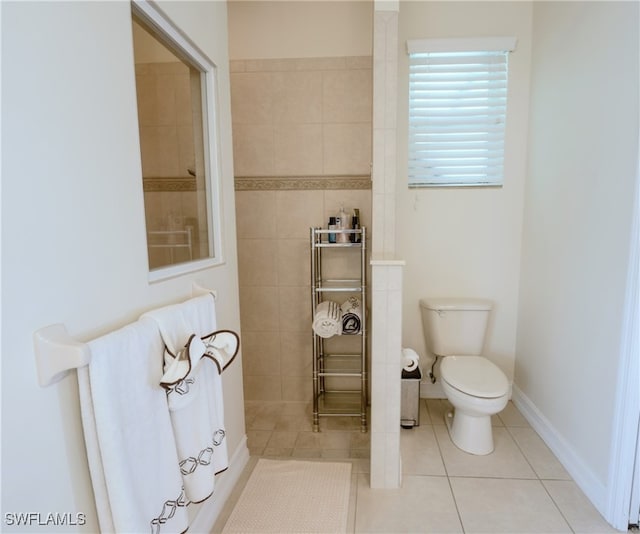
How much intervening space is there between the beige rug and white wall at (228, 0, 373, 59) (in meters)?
2.47

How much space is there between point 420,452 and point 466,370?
53cm

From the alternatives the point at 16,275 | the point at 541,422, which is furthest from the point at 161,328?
the point at 541,422

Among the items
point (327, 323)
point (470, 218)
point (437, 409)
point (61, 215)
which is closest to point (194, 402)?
point (61, 215)

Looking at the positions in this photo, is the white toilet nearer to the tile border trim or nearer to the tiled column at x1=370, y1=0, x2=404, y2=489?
the tiled column at x1=370, y1=0, x2=404, y2=489

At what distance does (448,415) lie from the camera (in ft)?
7.34

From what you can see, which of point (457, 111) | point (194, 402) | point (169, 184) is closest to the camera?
point (194, 402)

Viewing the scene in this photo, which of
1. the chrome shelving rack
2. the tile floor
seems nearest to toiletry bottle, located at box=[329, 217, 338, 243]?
the chrome shelving rack

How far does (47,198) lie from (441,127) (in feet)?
7.20

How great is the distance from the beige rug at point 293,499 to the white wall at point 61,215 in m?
0.89

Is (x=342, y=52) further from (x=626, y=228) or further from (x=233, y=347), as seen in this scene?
(x=233, y=347)

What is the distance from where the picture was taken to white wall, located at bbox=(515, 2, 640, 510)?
1.40m

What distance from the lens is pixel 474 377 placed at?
1892mm

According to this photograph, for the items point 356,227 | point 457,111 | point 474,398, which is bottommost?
point 474,398

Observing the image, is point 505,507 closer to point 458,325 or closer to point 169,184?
point 458,325
